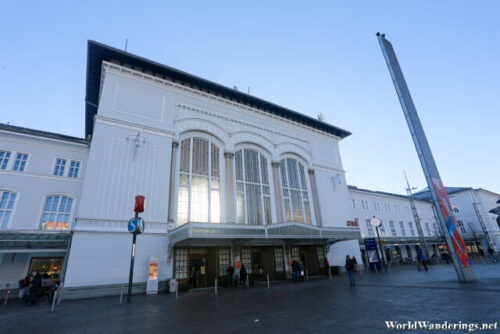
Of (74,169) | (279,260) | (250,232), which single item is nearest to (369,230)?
(279,260)

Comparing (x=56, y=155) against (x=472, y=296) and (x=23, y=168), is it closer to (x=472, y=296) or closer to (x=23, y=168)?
(x=23, y=168)

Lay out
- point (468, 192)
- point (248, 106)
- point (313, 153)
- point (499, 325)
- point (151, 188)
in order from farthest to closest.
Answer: point (468, 192) < point (313, 153) < point (248, 106) < point (151, 188) < point (499, 325)

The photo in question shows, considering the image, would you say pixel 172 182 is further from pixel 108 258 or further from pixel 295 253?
pixel 295 253

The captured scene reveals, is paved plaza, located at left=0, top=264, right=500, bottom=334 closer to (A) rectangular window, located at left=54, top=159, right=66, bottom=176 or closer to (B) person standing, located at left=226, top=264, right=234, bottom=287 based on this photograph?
(B) person standing, located at left=226, top=264, right=234, bottom=287

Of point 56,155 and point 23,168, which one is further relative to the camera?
point 56,155

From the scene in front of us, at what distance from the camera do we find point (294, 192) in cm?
2750

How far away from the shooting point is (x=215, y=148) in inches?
942

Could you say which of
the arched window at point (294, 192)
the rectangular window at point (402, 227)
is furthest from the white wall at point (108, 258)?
the rectangular window at point (402, 227)

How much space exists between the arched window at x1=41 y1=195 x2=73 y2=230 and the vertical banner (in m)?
24.7

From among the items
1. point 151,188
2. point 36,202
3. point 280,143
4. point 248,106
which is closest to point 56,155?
point 36,202

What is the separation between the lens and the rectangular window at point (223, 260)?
20250 mm

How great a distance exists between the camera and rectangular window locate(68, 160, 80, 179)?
19.9 m

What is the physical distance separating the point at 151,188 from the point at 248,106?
14.3m
